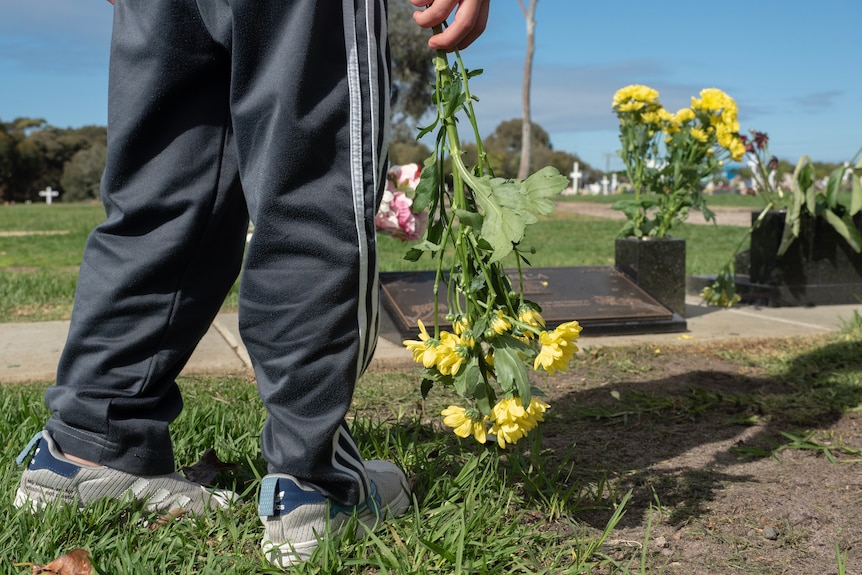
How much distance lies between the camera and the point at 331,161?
53.7 inches

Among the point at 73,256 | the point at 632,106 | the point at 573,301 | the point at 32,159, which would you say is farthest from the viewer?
the point at 32,159

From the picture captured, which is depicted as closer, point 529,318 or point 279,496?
point 279,496

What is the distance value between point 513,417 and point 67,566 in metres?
0.80

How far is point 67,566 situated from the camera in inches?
54.6

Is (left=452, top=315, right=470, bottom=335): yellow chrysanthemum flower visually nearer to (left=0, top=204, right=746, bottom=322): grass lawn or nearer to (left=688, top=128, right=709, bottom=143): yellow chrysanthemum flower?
(left=0, top=204, right=746, bottom=322): grass lawn

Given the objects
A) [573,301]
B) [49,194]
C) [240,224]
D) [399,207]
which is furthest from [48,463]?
[49,194]

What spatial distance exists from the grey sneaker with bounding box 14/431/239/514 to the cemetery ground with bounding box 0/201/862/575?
3 cm

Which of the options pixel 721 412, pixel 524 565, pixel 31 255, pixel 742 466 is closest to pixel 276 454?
pixel 524 565

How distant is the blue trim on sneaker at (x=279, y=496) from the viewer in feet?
4.70

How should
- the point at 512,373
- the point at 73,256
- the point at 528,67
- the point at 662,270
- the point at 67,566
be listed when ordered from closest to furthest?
the point at 67,566 < the point at 512,373 < the point at 662,270 < the point at 73,256 < the point at 528,67

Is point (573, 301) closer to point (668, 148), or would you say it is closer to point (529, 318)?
point (668, 148)

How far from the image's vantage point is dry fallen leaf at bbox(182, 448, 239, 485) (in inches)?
70.8

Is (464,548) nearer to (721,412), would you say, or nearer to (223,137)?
(223,137)

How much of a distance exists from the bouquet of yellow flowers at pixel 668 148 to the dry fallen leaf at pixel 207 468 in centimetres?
293
